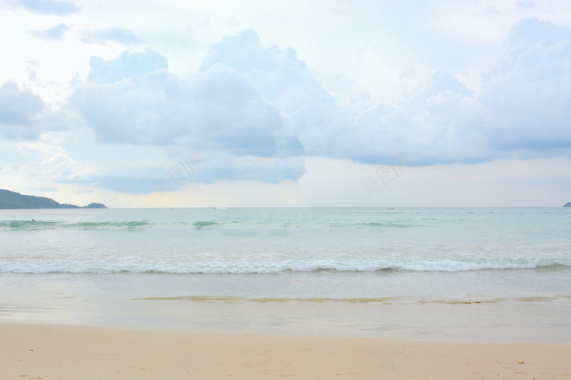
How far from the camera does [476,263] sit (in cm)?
1493

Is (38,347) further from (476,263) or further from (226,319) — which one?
(476,263)

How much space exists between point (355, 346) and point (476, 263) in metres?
11.3

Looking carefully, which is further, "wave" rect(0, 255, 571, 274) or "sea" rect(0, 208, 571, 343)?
"wave" rect(0, 255, 571, 274)

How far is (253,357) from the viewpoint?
18.0 ft

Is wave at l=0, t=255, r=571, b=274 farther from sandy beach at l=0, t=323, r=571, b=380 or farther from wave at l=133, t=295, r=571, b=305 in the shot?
sandy beach at l=0, t=323, r=571, b=380

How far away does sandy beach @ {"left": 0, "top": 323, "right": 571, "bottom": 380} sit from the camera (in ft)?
16.1

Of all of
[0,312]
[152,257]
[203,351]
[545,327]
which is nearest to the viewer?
[203,351]

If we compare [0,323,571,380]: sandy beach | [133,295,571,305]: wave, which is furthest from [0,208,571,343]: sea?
[0,323,571,380]: sandy beach

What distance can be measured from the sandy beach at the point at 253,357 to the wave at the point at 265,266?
7.31m

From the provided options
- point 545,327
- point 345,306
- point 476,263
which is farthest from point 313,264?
point 545,327

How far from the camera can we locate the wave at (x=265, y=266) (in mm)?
13953

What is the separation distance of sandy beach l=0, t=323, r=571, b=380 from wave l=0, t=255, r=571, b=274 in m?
7.31

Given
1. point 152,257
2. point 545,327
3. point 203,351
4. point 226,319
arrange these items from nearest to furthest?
1. point 203,351
2. point 545,327
3. point 226,319
4. point 152,257

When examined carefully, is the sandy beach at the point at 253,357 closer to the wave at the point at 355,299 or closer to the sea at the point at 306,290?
the sea at the point at 306,290
